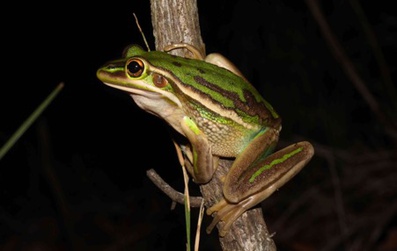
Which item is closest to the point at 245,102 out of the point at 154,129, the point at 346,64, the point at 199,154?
the point at 199,154

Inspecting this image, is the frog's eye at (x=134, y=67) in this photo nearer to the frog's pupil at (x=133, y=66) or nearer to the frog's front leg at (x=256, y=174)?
the frog's pupil at (x=133, y=66)

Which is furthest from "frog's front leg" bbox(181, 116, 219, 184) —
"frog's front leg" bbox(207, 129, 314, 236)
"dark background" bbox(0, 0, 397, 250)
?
"dark background" bbox(0, 0, 397, 250)

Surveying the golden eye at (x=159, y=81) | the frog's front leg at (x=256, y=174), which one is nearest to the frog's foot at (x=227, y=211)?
the frog's front leg at (x=256, y=174)

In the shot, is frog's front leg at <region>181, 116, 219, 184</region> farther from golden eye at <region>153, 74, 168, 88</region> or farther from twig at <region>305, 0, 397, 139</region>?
twig at <region>305, 0, 397, 139</region>

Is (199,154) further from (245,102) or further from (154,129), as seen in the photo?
(154,129)

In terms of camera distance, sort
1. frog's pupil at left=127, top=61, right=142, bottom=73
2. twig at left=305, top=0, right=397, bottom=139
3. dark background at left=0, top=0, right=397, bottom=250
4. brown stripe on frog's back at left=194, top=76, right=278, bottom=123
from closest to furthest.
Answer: frog's pupil at left=127, top=61, right=142, bottom=73, brown stripe on frog's back at left=194, top=76, right=278, bottom=123, twig at left=305, top=0, right=397, bottom=139, dark background at left=0, top=0, right=397, bottom=250

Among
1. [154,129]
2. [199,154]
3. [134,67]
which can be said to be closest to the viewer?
[134,67]

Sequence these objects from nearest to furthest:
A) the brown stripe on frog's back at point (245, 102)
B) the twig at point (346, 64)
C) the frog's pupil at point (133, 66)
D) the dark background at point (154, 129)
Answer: the frog's pupil at point (133, 66) → the brown stripe on frog's back at point (245, 102) → the twig at point (346, 64) → the dark background at point (154, 129)
